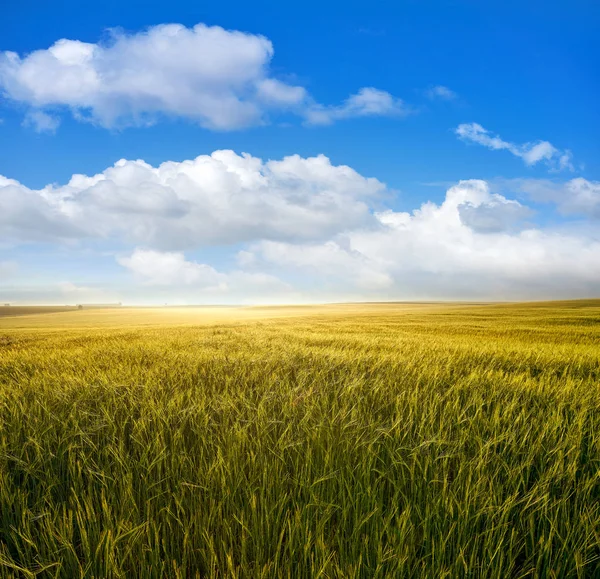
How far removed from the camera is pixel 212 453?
2295mm

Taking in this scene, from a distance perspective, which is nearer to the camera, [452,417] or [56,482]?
[56,482]

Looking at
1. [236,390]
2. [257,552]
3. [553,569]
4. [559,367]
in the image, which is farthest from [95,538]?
[559,367]

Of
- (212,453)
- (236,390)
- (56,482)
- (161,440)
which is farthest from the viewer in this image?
(236,390)

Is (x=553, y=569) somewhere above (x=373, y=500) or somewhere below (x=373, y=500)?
below

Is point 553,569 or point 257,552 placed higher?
point 257,552

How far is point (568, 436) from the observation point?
2551 mm

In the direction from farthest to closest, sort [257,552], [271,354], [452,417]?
[271,354] < [452,417] < [257,552]

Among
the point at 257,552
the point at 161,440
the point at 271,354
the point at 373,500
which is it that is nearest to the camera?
the point at 257,552

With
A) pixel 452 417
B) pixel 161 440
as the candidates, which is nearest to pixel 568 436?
pixel 452 417

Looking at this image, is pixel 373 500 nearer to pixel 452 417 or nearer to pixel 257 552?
pixel 257 552

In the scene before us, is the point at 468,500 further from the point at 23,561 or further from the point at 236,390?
the point at 236,390

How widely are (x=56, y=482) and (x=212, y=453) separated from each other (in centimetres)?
89

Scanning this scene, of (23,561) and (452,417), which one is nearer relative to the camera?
(23,561)

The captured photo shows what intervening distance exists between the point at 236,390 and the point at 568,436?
294 cm
